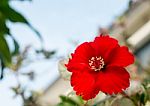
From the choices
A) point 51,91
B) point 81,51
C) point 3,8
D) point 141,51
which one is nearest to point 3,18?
point 3,8

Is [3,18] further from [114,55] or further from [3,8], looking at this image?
[114,55]

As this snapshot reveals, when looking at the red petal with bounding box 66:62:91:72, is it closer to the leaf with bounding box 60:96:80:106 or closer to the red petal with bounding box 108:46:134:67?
the red petal with bounding box 108:46:134:67

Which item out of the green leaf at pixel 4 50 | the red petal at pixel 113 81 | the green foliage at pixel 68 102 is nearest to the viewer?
the red petal at pixel 113 81

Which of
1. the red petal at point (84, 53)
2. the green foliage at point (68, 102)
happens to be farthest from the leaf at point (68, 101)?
the red petal at point (84, 53)

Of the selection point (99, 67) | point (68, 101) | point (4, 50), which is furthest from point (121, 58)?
point (4, 50)

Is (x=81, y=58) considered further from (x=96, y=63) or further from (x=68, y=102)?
(x=68, y=102)

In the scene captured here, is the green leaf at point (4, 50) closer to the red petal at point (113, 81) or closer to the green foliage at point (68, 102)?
the green foliage at point (68, 102)
